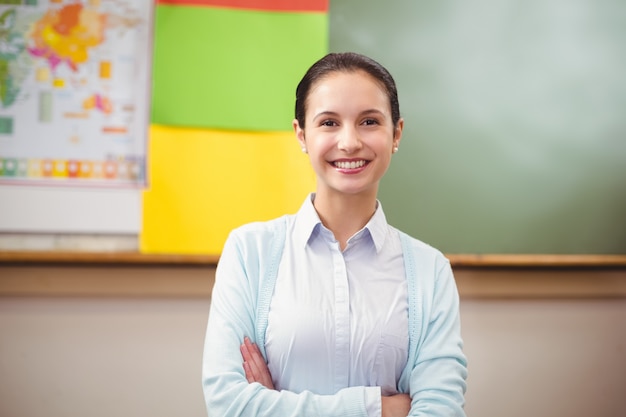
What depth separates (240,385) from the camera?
1034 millimetres

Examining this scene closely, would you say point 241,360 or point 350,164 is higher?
point 350,164

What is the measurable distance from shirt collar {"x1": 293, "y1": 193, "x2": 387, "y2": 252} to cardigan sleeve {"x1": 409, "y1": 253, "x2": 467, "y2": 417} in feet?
0.37

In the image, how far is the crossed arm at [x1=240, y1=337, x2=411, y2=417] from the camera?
3.46 feet

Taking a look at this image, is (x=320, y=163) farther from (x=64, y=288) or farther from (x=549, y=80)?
(x=549, y=80)

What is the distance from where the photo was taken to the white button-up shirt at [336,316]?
107 cm

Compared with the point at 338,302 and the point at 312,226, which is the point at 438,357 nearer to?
the point at 338,302

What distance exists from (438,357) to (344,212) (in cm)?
32

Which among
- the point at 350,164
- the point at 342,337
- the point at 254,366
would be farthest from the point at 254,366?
the point at 350,164

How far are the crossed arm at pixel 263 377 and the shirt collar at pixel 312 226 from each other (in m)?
0.22

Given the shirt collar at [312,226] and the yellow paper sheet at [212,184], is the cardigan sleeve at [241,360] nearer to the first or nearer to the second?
the shirt collar at [312,226]

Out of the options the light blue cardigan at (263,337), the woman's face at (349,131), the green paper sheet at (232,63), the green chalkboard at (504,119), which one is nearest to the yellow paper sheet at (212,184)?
the green paper sheet at (232,63)

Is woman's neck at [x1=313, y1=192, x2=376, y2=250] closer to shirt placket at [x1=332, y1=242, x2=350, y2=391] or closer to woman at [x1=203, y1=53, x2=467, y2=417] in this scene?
woman at [x1=203, y1=53, x2=467, y2=417]

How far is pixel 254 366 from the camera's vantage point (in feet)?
3.51

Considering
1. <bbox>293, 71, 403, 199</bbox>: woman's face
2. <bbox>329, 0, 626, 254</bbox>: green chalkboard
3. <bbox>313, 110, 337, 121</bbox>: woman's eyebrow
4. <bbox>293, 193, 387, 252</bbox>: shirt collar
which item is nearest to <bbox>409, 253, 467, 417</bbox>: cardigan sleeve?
<bbox>293, 193, 387, 252</bbox>: shirt collar
